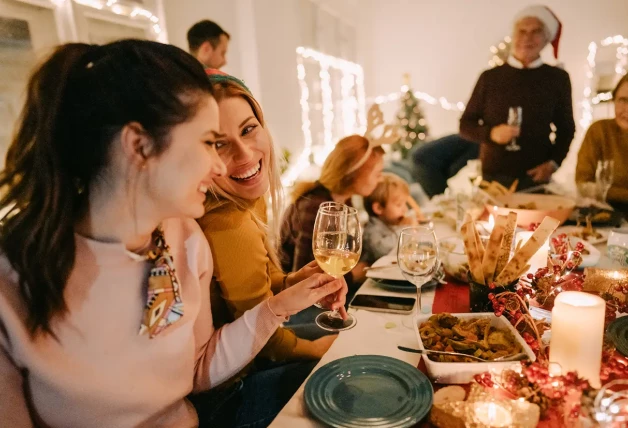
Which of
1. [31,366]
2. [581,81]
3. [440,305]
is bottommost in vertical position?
[440,305]

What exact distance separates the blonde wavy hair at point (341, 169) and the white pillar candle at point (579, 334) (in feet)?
4.17

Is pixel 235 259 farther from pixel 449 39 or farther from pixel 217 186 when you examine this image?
pixel 449 39

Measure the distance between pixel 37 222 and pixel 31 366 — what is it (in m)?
0.25

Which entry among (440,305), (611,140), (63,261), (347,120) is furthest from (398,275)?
(347,120)

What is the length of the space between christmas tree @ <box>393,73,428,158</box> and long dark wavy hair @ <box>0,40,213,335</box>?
5.38 m

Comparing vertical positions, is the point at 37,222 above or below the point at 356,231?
above

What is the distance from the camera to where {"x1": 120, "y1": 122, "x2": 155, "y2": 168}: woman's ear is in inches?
30.2

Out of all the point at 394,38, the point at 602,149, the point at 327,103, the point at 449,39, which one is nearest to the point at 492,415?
the point at 602,149

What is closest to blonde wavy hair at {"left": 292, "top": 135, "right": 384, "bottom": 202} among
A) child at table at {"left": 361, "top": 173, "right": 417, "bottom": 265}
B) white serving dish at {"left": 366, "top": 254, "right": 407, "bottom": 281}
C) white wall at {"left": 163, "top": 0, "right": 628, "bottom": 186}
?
child at table at {"left": 361, "top": 173, "right": 417, "bottom": 265}

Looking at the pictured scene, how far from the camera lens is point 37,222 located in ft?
2.55

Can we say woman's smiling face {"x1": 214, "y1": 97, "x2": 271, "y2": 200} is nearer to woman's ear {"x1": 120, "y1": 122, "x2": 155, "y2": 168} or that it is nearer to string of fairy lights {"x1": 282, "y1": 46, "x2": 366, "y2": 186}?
woman's ear {"x1": 120, "y1": 122, "x2": 155, "y2": 168}

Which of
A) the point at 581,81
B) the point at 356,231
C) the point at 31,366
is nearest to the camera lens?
the point at 31,366

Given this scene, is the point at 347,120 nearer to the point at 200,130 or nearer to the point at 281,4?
the point at 281,4

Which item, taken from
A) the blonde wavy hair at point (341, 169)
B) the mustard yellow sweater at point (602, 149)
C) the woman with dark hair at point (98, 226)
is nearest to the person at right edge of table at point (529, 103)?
the mustard yellow sweater at point (602, 149)
